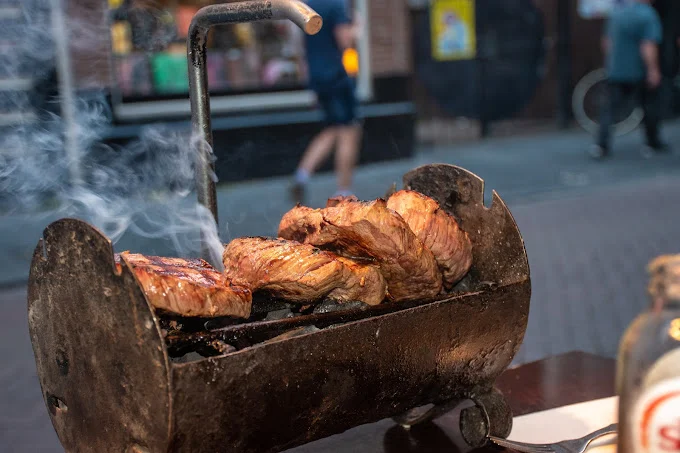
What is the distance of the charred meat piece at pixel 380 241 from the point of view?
1966 mm

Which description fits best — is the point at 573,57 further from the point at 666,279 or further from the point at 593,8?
the point at 666,279

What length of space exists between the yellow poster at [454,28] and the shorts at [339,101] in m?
6.57

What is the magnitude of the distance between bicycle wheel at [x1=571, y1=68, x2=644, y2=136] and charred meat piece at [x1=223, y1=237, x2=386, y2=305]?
1331cm

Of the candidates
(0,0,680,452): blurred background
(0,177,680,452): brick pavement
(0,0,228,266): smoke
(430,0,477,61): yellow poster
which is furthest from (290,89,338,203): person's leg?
(430,0,477,61): yellow poster

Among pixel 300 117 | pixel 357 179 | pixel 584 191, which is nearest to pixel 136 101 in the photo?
pixel 300 117

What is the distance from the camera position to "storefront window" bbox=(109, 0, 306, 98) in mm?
10367

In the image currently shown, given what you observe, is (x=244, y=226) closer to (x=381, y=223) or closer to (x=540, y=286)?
(x=540, y=286)

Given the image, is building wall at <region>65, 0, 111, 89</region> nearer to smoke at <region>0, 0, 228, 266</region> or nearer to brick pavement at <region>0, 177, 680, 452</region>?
smoke at <region>0, 0, 228, 266</region>

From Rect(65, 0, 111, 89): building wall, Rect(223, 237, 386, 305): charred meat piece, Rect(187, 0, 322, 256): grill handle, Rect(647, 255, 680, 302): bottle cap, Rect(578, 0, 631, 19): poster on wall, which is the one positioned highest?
Rect(578, 0, 631, 19): poster on wall

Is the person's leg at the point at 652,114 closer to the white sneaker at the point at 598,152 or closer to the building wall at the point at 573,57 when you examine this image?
the white sneaker at the point at 598,152

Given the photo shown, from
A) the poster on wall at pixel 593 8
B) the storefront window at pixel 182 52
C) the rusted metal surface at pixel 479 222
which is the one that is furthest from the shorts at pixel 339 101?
the poster on wall at pixel 593 8

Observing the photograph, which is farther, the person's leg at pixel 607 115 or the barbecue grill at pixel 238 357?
the person's leg at pixel 607 115

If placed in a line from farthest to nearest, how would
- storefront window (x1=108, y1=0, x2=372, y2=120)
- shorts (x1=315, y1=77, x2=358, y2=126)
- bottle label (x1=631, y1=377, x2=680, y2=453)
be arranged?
storefront window (x1=108, y1=0, x2=372, y2=120), shorts (x1=315, y1=77, x2=358, y2=126), bottle label (x1=631, y1=377, x2=680, y2=453)

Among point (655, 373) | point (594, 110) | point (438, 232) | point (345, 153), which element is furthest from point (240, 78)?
point (655, 373)
